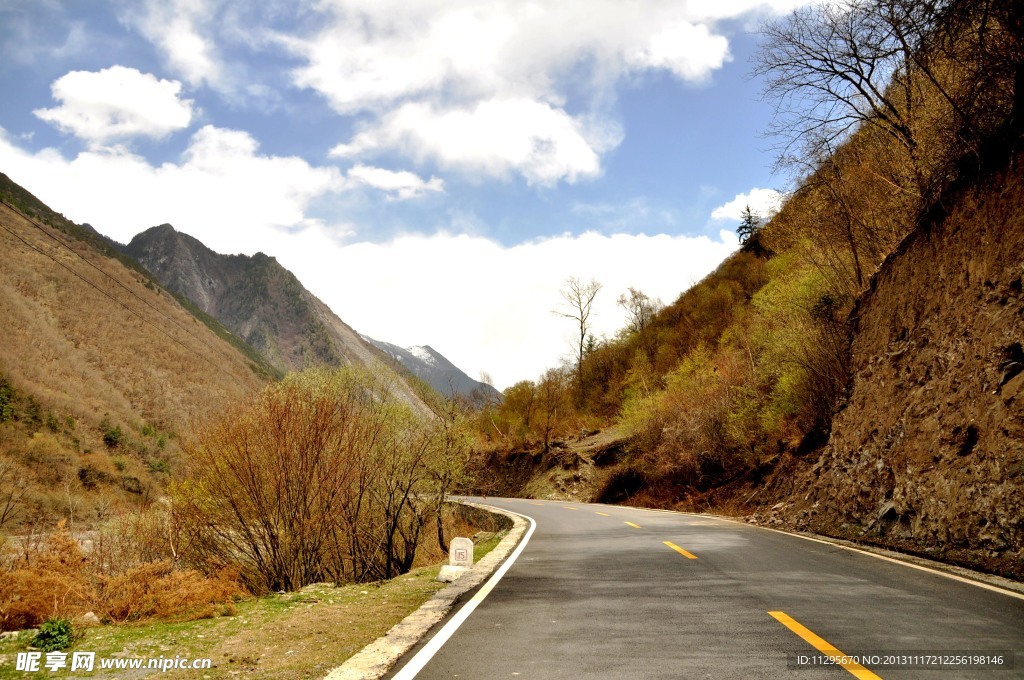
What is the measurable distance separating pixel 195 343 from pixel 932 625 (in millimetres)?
113303

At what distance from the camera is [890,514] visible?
13148mm

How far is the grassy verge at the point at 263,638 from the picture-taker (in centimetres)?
552

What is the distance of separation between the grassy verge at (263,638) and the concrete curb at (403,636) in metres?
0.24

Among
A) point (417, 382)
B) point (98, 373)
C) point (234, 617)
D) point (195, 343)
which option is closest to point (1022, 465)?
point (234, 617)

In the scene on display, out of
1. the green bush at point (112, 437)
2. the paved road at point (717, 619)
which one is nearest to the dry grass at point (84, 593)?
the paved road at point (717, 619)

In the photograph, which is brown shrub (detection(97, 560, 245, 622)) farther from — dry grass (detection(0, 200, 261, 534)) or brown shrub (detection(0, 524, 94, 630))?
dry grass (detection(0, 200, 261, 534))

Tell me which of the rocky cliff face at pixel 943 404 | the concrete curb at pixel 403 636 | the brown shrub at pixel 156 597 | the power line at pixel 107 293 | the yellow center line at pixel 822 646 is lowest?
the brown shrub at pixel 156 597

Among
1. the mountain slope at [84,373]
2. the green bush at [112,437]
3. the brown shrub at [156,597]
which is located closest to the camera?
the brown shrub at [156,597]

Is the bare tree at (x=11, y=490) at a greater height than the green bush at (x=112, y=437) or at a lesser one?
lesser

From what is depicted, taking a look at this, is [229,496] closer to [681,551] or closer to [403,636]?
[681,551]

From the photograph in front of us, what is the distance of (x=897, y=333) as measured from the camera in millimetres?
16047

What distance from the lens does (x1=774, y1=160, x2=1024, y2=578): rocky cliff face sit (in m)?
10.4

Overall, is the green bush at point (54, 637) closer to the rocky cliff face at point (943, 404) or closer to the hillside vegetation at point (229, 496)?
the hillside vegetation at point (229, 496)

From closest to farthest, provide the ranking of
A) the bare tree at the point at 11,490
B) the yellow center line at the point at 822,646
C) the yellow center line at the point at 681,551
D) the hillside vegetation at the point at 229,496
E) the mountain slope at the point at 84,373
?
the yellow center line at the point at 822,646, the hillside vegetation at the point at 229,496, the yellow center line at the point at 681,551, the bare tree at the point at 11,490, the mountain slope at the point at 84,373
